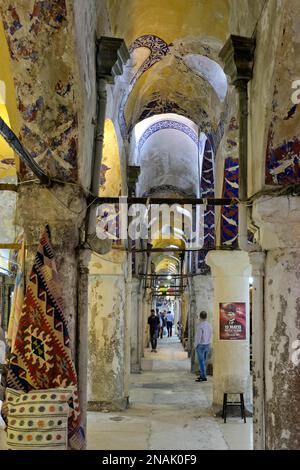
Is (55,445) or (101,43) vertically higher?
(101,43)

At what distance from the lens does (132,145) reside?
12.0 metres

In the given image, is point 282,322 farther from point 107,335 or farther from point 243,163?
point 107,335

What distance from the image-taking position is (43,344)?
453 cm

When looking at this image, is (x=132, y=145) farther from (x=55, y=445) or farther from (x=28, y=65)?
(x=55, y=445)

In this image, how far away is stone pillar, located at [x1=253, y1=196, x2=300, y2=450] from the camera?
5109 millimetres

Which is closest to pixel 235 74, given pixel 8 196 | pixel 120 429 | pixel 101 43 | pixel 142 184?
pixel 101 43

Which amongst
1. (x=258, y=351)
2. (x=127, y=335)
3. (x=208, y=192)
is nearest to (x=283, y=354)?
(x=258, y=351)

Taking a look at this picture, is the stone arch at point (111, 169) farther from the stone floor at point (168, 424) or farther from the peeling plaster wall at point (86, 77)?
the stone floor at point (168, 424)

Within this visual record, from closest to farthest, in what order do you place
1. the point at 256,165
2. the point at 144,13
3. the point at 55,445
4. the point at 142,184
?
the point at 55,445 → the point at 256,165 → the point at 144,13 → the point at 142,184

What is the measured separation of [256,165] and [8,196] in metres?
8.30

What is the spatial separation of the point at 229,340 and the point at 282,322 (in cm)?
474

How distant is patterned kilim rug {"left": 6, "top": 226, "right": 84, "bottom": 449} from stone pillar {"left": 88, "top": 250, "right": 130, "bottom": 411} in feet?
17.2
